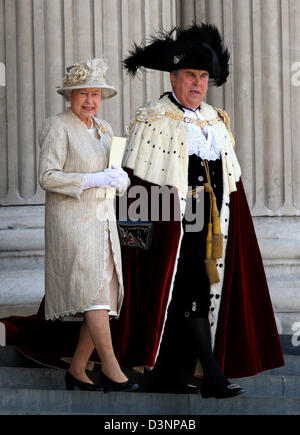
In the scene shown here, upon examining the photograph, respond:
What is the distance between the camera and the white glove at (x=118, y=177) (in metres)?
6.45

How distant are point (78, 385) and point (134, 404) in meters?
0.35

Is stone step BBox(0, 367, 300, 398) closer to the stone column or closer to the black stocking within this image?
the black stocking

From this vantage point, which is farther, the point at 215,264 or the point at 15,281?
the point at 15,281

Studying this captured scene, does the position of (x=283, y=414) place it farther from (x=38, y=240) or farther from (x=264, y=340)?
(x=38, y=240)

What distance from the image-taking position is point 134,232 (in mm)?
6742

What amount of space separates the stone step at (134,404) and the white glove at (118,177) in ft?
3.55

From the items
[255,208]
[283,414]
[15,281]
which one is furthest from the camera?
[255,208]

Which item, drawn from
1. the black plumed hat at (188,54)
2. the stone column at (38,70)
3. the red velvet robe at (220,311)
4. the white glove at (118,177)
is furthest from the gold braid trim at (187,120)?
the stone column at (38,70)

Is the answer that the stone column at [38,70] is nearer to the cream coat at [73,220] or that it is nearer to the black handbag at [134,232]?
the black handbag at [134,232]

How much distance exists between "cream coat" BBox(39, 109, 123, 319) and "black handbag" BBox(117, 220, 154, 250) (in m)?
0.16

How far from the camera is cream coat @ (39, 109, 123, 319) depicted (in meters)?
6.44

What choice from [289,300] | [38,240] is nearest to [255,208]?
[289,300]

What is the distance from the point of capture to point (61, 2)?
887 cm

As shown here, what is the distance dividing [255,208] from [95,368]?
2.52 meters
